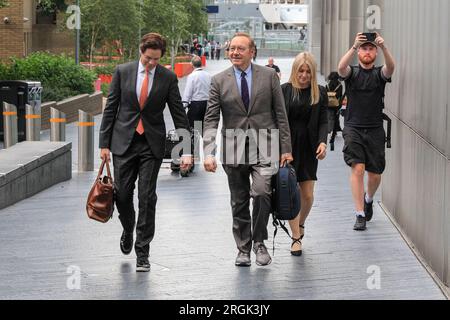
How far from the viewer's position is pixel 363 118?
36.9 ft

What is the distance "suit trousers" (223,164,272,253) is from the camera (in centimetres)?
938

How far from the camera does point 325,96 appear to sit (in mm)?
10117

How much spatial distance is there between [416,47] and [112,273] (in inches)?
142

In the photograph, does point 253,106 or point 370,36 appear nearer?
point 253,106

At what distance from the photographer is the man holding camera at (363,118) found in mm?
11117

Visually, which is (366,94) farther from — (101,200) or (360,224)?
(101,200)

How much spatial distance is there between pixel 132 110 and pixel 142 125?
15 cm

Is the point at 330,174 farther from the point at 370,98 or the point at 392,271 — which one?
the point at 392,271

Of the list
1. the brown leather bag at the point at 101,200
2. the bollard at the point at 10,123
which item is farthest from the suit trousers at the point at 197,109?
the brown leather bag at the point at 101,200

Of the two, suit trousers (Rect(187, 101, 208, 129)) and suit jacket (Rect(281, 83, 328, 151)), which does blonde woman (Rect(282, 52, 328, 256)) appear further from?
suit trousers (Rect(187, 101, 208, 129))

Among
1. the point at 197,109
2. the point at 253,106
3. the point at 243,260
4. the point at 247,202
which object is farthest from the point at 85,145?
the point at 253,106

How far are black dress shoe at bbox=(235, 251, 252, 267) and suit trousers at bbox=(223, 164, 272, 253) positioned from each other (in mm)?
33

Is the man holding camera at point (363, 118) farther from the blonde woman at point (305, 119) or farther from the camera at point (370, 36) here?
the blonde woman at point (305, 119)
